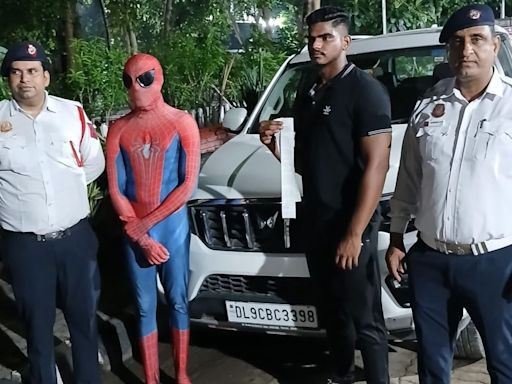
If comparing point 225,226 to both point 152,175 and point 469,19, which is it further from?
point 469,19

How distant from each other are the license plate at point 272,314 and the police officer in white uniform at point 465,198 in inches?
37.1

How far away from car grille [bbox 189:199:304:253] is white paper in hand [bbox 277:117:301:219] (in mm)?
232

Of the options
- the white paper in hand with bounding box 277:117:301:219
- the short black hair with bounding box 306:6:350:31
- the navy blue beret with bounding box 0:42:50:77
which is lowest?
the white paper in hand with bounding box 277:117:301:219

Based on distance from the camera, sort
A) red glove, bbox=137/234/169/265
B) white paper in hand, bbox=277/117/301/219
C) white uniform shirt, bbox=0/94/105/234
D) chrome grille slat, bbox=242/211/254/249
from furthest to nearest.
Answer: chrome grille slat, bbox=242/211/254/249
red glove, bbox=137/234/169/265
white paper in hand, bbox=277/117/301/219
white uniform shirt, bbox=0/94/105/234

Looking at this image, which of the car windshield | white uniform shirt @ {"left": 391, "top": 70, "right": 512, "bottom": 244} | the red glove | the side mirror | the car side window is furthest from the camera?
the car side window

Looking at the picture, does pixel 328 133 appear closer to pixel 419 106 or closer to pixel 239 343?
pixel 419 106

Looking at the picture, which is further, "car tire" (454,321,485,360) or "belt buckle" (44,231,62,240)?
"car tire" (454,321,485,360)

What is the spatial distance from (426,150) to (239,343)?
7.79 ft

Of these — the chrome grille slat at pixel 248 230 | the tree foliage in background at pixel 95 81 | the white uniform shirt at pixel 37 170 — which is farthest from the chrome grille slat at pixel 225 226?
the tree foliage in background at pixel 95 81

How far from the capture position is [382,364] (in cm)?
338

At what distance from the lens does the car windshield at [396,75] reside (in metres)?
4.70

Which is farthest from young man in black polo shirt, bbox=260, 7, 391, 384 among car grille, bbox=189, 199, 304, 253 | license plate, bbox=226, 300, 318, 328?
car grille, bbox=189, 199, 304, 253

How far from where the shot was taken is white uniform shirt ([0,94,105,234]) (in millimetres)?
3230

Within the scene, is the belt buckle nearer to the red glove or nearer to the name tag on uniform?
the red glove
